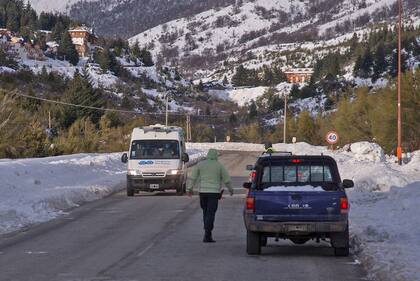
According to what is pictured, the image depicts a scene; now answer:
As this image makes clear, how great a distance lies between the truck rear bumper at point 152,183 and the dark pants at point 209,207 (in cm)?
1298

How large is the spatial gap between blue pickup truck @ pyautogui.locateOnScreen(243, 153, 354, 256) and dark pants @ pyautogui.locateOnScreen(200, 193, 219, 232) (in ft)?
6.08

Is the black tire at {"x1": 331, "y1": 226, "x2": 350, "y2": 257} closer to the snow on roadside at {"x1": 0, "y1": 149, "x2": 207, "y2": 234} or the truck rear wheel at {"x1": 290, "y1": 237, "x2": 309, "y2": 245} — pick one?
the truck rear wheel at {"x1": 290, "y1": 237, "x2": 309, "y2": 245}

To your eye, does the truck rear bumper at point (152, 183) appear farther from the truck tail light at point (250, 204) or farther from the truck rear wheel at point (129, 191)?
the truck tail light at point (250, 204)

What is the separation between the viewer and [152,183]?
28312 mm

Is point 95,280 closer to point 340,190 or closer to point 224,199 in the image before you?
point 340,190

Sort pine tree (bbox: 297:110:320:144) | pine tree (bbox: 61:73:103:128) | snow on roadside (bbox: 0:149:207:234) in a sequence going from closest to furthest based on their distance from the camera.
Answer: snow on roadside (bbox: 0:149:207:234) < pine tree (bbox: 61:73:103:128) < pine tree (bbox: 297:110:320:144)

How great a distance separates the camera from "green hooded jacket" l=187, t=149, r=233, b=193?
15.3 meters

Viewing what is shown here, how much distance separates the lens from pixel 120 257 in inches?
514

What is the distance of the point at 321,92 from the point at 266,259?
18645 centimetres

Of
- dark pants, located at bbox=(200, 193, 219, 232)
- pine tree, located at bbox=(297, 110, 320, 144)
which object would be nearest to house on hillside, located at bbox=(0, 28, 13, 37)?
pine tree, located at bbox=(297, 110, 320, 144)

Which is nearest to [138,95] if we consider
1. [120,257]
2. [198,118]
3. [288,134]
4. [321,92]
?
[198,118]

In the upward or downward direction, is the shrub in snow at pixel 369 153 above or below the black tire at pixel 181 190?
above

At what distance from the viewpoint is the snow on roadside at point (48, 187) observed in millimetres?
19953

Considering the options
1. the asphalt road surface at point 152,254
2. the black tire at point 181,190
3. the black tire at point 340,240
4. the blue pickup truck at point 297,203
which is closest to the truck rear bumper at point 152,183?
the black tire at point 181,190
